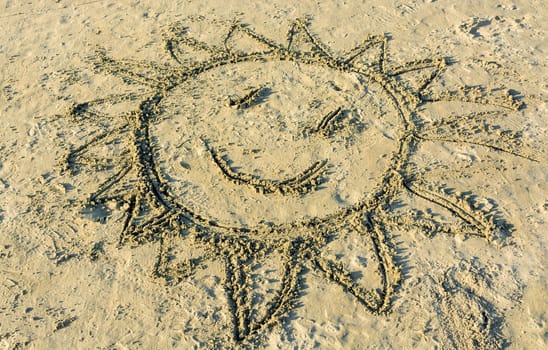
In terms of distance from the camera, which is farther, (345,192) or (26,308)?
(345,192)

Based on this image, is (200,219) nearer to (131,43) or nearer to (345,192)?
(345,192)

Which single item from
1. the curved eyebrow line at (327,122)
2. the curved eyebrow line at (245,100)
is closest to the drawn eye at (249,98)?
the curved eyebrow line at (245,100)

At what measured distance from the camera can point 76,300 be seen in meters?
4.71

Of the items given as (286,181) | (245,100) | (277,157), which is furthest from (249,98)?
(286,181)

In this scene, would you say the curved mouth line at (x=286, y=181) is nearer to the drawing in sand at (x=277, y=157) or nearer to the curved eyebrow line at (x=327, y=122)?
the drawing in sand at (x=277, y=157)

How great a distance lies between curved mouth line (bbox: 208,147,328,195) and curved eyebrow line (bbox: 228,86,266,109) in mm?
878

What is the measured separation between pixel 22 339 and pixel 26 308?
0.30 m

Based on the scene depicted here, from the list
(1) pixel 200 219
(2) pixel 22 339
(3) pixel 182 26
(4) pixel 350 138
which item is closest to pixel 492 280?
(4) pixel 350 138

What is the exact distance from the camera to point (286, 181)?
18.1ft

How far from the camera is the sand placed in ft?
15.1

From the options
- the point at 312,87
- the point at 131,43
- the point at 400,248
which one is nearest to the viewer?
the point at 400,248

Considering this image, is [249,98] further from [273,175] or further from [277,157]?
[273,175]

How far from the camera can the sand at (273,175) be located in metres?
4.59

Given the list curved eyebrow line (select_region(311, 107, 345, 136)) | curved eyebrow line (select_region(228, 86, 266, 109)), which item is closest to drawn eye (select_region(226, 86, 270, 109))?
curved eyebrow line (select_region(228, 86, 266, 109))
